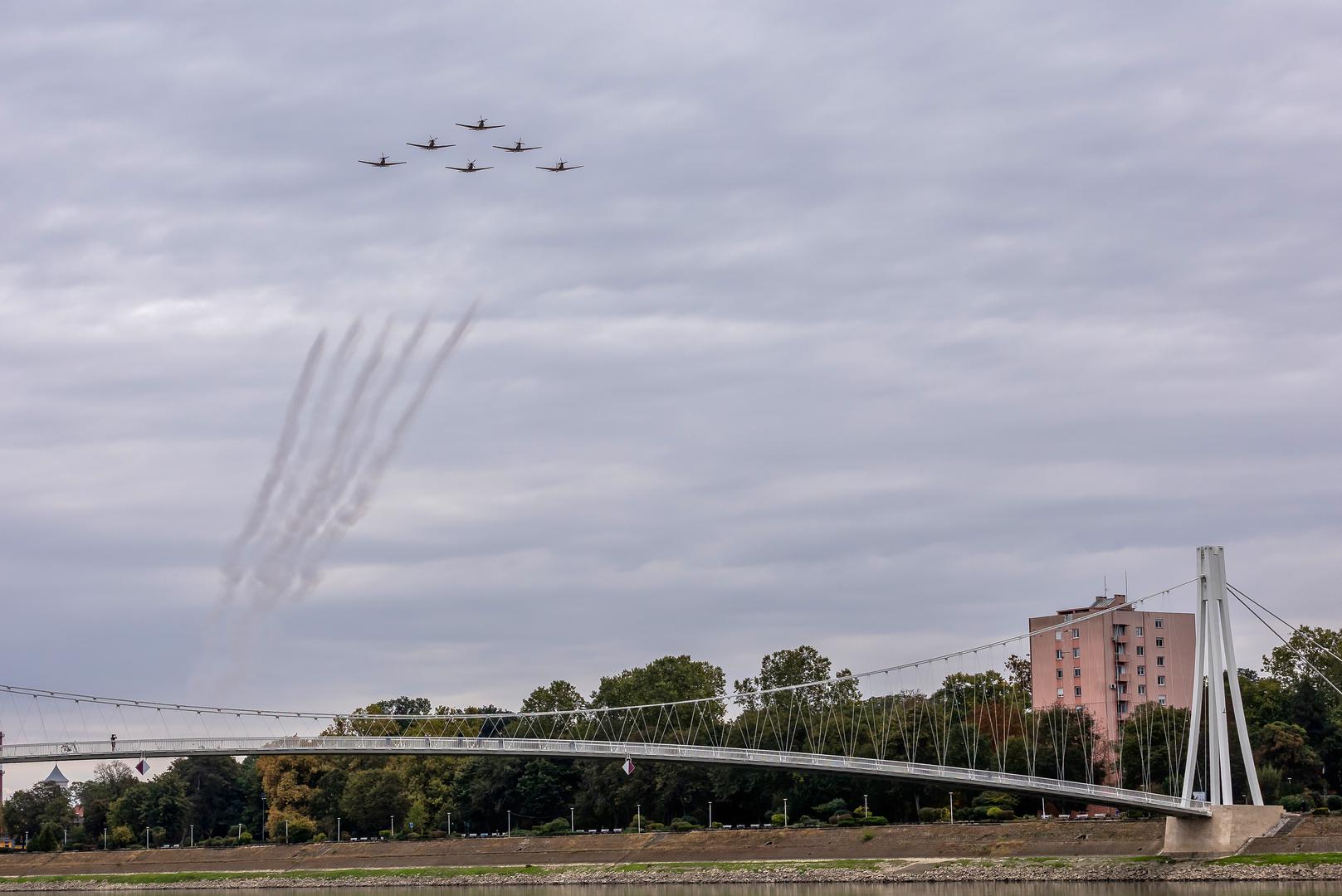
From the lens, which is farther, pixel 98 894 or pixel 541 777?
pixel 541 777

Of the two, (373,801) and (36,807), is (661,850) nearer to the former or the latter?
(373,801)

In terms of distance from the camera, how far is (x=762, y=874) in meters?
78.1

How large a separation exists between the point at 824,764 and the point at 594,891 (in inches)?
504

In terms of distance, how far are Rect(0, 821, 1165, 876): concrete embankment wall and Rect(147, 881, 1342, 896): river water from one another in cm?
534

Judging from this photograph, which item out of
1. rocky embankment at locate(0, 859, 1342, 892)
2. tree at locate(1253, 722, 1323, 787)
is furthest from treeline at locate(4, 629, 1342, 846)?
rocky embankment at locate(0, 859, 1342, 892)

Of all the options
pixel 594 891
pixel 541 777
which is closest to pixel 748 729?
pixel 541 777

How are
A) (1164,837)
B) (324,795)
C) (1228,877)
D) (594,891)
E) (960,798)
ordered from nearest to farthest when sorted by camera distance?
(1228,877) → (1164,837) → (594,891) → (960,798) → (324,795)

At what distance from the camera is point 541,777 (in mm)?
105875

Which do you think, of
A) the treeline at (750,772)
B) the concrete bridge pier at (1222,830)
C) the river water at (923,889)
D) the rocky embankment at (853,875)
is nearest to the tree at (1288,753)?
the treeline at (750,772)

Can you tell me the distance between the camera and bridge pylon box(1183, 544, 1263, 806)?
69.0 metres

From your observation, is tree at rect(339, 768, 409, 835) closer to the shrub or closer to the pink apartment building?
the shrub

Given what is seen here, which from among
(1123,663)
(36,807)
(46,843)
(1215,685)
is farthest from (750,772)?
(36,807)

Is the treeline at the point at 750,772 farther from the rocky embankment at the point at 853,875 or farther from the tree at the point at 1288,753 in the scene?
the rocky embankment at the point at 853,875

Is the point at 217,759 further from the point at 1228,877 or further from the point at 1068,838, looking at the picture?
the point at 1228,877
